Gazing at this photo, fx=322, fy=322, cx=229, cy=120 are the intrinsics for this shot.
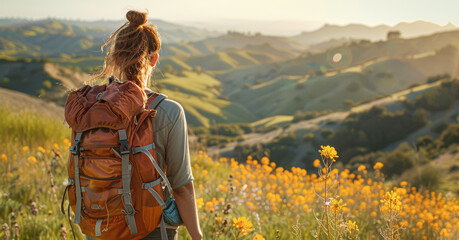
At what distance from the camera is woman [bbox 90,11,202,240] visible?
1810 millimetres

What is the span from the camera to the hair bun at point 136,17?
1850 millimetres

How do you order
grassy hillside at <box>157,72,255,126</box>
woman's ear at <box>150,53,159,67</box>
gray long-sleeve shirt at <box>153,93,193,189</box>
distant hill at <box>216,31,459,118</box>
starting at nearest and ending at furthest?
gray long-sleeve shirt at <box>153,93,193,189</box> < woman's ear at <box>150,53,159,67</box> < distant hill at <box>216,31,459,118</box> < grassy hillside at <box>157,72,255,126</box>

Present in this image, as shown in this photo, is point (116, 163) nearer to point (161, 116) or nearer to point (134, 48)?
point (161, 116)

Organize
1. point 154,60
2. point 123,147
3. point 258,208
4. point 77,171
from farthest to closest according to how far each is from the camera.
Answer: point 258,208
point 154,60
point 77,171
point 123,147

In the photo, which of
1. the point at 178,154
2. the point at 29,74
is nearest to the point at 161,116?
the point at 178,154

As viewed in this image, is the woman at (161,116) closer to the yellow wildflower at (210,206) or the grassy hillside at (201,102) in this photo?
the yellow wildflower at (210,206)

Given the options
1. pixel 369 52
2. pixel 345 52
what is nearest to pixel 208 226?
pixel 369 52

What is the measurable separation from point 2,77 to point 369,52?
132 m

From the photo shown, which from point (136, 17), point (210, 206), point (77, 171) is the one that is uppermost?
point (136, 17)

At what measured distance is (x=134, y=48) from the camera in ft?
6.13

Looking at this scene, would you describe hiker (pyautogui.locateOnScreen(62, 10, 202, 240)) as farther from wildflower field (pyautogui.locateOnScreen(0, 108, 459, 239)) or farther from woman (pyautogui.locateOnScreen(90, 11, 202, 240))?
wildflower field (pyautogui.locateOnScreen(0, 108, 459, 239))

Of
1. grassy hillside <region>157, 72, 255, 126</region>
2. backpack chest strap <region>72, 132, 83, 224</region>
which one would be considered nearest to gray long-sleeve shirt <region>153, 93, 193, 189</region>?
backpack chest strap <region>72, 132, 83, 224</region>

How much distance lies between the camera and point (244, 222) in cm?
210

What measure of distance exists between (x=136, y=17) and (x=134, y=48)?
177mm
